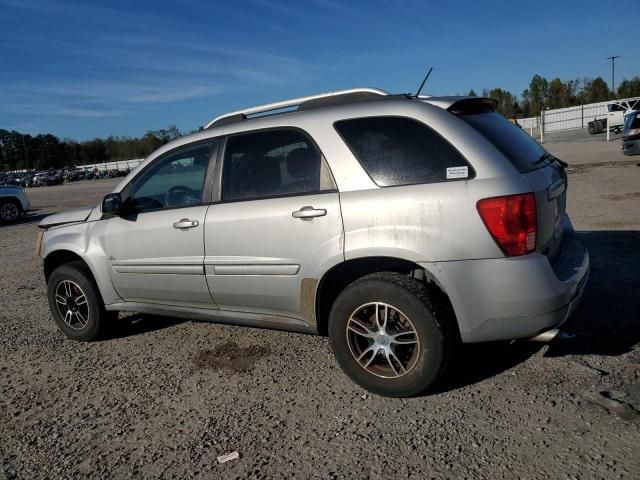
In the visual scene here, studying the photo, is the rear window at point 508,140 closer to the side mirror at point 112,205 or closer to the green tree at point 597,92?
the side mirror at point 112,205

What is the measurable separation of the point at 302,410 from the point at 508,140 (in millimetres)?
2118

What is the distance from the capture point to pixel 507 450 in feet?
8.54

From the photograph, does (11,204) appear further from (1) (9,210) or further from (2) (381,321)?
(2) (381,321)

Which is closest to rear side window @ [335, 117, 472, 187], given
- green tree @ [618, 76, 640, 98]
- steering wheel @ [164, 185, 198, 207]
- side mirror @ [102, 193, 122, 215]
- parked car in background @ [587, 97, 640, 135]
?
steering wheel @ [164, 185, 198, 207]

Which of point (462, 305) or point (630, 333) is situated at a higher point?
point (462, 305)

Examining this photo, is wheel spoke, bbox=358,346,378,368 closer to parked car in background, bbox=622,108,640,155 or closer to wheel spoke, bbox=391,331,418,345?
wheel spoke, bbox=391,331,418,345

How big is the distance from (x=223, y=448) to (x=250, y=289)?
3.80 ft

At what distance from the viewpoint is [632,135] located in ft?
52.9

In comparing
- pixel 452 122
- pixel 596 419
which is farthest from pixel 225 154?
pixel 596 419

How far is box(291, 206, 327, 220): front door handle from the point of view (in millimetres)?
3260

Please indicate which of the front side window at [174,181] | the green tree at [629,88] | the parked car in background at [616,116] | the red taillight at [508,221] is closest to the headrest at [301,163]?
the front side window at [174,181]

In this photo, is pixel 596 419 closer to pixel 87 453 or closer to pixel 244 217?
pixel 244 217

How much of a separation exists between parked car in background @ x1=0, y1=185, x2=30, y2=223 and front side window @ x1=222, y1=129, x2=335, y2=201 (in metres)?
15.8

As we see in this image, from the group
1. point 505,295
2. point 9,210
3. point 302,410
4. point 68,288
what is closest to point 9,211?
point 9,210
